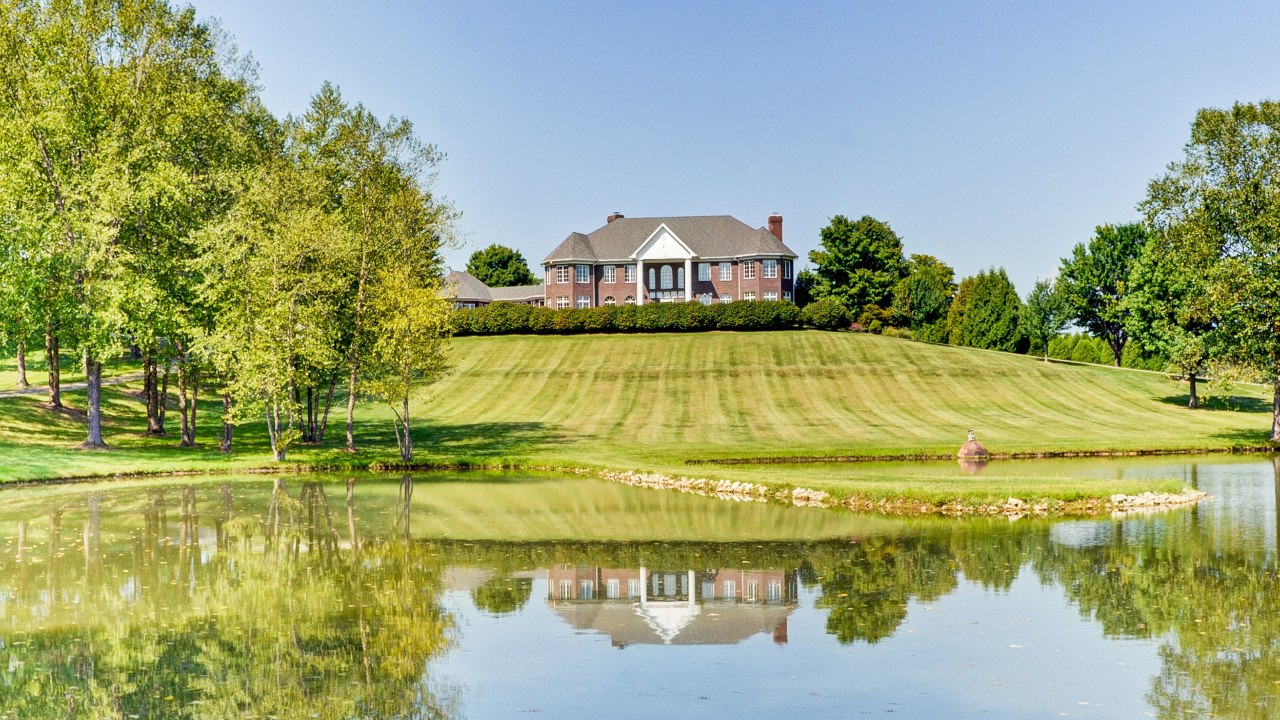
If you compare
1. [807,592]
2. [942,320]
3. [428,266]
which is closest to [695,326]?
[942,320]

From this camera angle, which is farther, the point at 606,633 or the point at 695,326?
the point at 695,326

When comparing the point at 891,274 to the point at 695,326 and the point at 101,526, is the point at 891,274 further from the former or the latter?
the point at 101,526

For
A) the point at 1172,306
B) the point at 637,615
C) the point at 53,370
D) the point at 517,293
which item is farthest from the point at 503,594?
the point at 517,293

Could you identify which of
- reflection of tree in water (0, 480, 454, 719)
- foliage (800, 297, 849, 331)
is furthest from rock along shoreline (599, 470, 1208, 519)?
foliage (800, 297, 849, 331)

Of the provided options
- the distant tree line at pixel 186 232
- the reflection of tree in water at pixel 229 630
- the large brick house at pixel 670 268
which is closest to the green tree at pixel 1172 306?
the distant tree line at pixel 186 232

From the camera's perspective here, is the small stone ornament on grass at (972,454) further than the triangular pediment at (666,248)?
No

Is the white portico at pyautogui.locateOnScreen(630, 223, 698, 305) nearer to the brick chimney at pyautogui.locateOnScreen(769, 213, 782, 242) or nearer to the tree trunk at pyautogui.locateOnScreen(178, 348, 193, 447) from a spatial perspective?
the brick chimney at pyautogui.locateOnScreen(769, 213, 782, 242)

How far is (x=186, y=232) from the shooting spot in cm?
4528

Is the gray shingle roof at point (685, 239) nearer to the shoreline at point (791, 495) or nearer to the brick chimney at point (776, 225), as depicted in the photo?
the brick chimney at point (776, 225)

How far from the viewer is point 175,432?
51.2 metres

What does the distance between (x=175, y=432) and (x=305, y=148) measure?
15.6m

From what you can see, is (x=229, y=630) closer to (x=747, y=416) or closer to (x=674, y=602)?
(x=674, y=602)

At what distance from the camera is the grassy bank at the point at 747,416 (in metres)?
38.4

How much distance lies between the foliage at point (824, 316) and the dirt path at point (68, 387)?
167 ft
